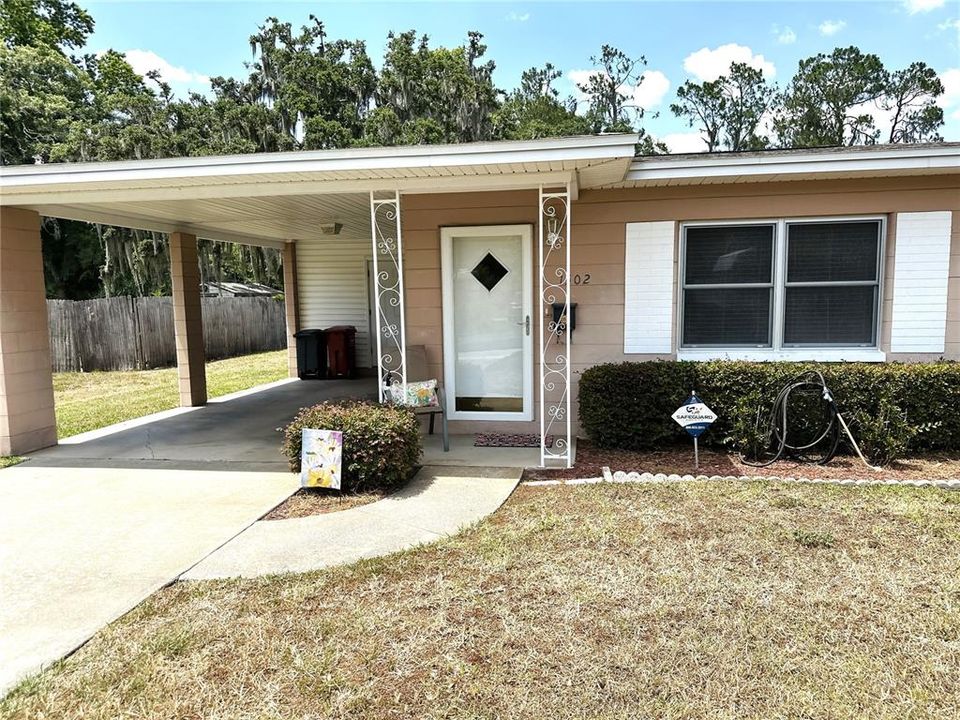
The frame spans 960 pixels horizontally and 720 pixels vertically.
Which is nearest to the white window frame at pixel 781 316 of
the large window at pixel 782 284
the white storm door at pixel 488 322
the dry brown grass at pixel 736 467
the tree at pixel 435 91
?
the large window at pixel 782 284

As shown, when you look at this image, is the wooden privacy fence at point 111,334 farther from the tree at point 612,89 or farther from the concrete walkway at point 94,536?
the tree at point 612,89

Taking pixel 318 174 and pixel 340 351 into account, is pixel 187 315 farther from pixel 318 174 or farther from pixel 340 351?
pixel 318 174

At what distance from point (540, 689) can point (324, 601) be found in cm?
124

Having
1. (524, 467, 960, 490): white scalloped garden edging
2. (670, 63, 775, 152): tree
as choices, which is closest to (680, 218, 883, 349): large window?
(524, 467, 960, 490): white scalloped garden edging

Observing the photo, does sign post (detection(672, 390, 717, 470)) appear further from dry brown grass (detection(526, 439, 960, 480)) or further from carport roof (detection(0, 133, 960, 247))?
carport roof (detection(0, 133, 960, 247))

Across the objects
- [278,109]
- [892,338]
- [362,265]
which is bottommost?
[892,338]

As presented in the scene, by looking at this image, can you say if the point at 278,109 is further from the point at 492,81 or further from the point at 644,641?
the point at 644,641

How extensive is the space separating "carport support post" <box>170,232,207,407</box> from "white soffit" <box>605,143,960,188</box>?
6408mm

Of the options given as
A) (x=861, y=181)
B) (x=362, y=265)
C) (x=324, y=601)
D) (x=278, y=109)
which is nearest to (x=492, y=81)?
(x=278, y=109)

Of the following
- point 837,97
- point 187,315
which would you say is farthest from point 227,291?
point 837,97

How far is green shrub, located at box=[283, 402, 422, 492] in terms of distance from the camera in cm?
470

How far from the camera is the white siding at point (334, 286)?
39.0 ft

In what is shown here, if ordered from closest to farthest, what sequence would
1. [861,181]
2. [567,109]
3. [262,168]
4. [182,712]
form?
[182,712] < [262,168] < [861,181] < [567,109]

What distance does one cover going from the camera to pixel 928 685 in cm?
238
